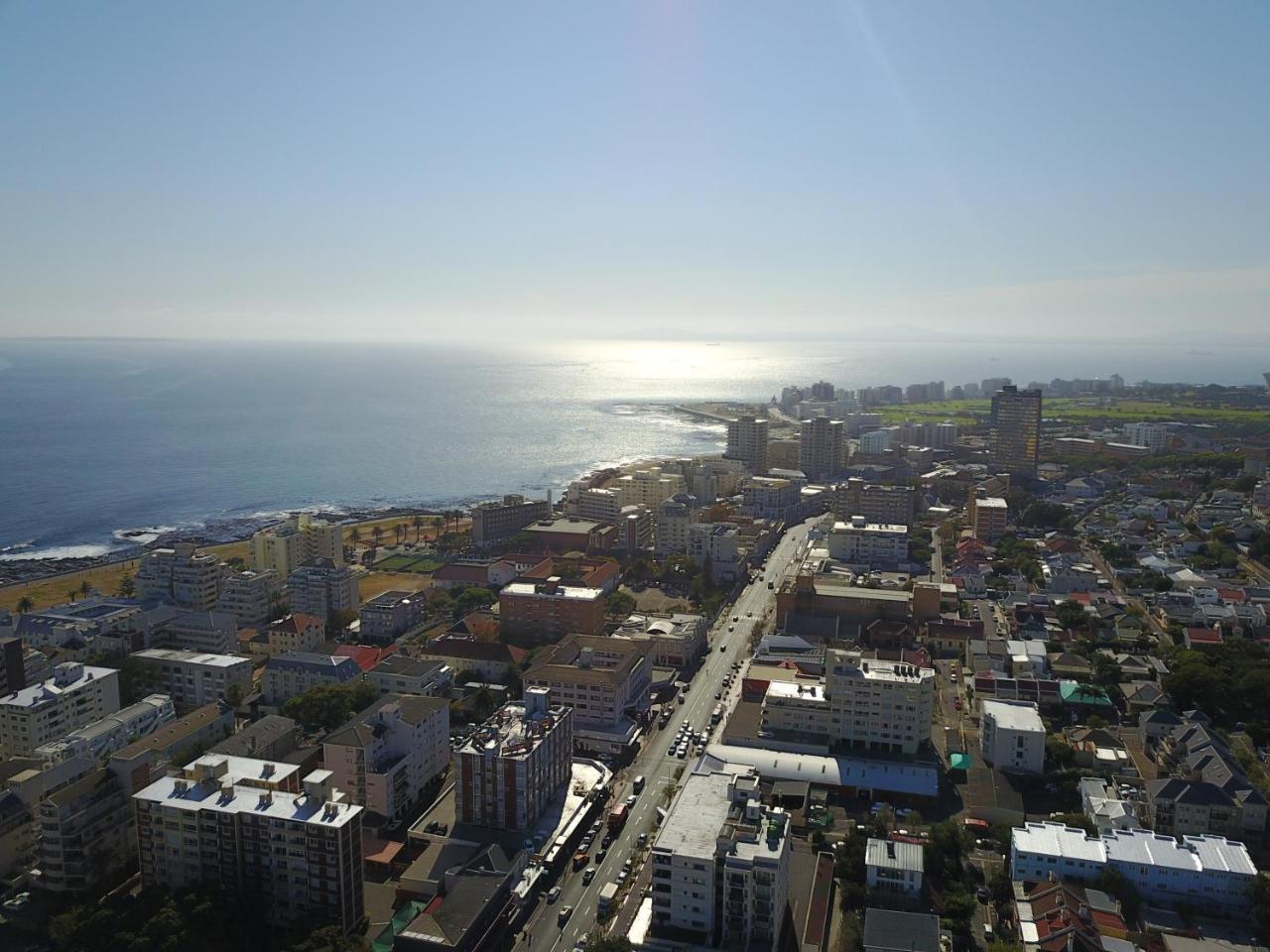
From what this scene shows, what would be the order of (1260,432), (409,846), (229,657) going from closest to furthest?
1. (409,846)
2. (229,657)
3. (1260,432)

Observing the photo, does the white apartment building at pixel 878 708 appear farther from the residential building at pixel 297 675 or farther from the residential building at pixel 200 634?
the residential building at pixel 200 634

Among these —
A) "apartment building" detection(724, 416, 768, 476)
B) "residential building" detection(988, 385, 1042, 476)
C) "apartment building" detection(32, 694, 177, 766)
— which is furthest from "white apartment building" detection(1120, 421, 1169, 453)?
"apartment building" detection(32, 694, 177, 766)

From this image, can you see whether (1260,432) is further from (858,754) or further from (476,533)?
(858,754)

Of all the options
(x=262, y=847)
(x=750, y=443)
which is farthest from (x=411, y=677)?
(x=750, y=443)

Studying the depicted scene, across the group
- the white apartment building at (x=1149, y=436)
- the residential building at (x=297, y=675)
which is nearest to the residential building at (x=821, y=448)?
the white apartment building at (x=1149, y=436)

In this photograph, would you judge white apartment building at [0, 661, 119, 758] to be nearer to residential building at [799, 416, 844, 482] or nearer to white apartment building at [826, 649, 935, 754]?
white apartment building at [826, 649, 935, 754]

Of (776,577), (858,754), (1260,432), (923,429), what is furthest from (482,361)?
(858,754)

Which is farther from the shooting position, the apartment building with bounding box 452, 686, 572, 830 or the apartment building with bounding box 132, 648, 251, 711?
the apartment building with bounding box 132, 648, 251, 711
